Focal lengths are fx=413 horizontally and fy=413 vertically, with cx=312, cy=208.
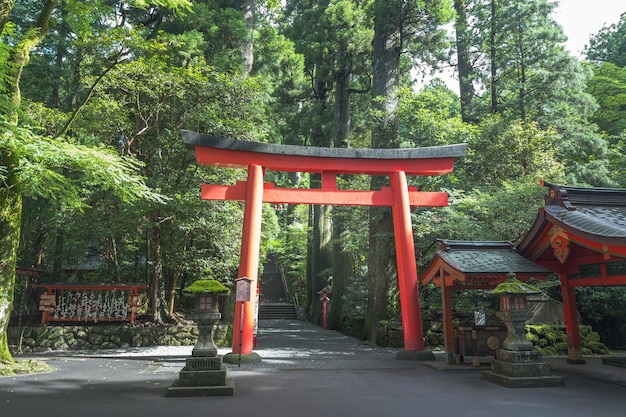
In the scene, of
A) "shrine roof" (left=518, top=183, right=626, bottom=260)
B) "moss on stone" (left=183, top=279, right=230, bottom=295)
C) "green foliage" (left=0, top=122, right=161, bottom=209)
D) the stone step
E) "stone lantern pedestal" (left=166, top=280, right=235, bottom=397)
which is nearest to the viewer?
"stone lantern pedestal" (left=166, top=280, right=235, bottom=397)

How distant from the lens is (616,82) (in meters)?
19.8

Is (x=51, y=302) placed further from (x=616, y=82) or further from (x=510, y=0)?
(x=616, y=82)

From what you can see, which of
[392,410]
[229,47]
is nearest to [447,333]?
[392,410]

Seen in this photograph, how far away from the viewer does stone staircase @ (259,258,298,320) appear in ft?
80.0

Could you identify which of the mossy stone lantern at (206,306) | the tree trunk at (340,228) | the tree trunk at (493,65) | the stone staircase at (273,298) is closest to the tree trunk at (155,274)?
the mossy stone lantern at (206,306)

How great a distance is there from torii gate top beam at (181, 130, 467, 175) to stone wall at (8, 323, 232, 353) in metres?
5.42

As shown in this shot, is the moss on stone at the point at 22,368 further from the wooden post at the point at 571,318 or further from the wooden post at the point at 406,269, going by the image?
the wooden post at the point at 571,318

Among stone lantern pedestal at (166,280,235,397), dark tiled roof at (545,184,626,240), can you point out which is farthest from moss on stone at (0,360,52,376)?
dark tiled roof at (545,184,626,240)

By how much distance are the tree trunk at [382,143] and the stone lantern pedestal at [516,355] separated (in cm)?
496

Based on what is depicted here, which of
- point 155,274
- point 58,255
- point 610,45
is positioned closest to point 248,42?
point 155,274

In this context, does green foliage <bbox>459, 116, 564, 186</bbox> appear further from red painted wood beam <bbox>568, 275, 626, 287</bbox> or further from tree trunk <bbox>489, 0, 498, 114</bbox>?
red painted wood beam <bbox>568, 275, 626, 287</bbox>

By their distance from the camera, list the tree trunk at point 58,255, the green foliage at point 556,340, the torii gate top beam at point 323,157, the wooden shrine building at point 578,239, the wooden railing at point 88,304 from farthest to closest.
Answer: the tree trunk at point 58,255
the wooden railing at point 88,304
the green foliage at point 556,340
the torii gate top beam at point 323,157
the wooden shrine building at point 578,239

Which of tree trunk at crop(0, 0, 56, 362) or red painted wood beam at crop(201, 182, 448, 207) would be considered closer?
tree trunk at crop(0, 0, 56, 362)

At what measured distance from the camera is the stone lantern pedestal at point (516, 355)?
21.5ft
